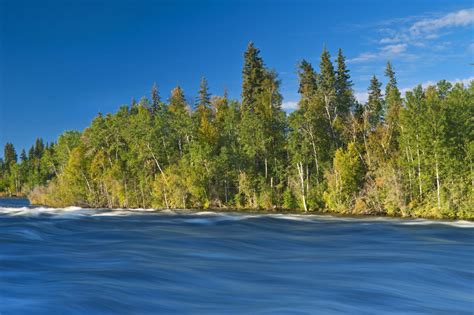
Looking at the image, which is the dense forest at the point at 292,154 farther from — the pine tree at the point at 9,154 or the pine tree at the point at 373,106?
the pine tree at the point at 9,154

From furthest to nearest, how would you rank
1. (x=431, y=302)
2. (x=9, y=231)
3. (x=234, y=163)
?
(x=234, y=163), (x=9, y=231), (x=431, y=302)

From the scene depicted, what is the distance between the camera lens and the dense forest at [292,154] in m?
35.0

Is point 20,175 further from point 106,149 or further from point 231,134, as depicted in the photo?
point 231,134

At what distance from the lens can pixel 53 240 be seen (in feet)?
56.7

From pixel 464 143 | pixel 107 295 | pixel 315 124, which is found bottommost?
pixel 107 295

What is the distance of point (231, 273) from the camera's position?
36.0 feet

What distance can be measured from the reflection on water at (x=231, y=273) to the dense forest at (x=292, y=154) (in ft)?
55.1

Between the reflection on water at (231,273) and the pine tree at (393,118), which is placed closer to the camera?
the reflection on water at (231,273)

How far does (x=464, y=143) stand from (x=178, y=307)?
107 ft

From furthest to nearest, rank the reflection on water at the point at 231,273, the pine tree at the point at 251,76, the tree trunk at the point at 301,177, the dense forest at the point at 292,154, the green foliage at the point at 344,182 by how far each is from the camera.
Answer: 1. the pine tree at the point at 251,76
2. the tree trunk at the point at 301,177
3. the green foliage at the point at 344,182
4. the dense forest at the point at 292,154
5. the reflection on water at the point at 231,273

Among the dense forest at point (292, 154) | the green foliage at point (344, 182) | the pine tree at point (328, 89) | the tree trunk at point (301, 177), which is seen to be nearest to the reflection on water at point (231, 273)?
the dense forest at point (292, 154)

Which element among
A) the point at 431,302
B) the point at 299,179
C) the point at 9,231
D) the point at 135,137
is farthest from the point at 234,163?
the point at 431,302

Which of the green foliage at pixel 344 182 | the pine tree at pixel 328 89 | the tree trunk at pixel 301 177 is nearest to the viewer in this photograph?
the green foliage at pixel 344 182

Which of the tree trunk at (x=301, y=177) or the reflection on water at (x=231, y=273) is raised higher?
the tree trunk at (x=301, y=177)
